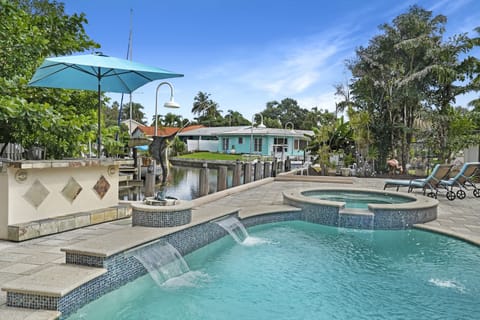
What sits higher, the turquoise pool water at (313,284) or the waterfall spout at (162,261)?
the waterfall spout at (162,261)

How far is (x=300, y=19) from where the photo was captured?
56.3 ft

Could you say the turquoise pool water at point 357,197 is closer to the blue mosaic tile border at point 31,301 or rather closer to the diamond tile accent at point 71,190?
the diamond tile accent at point 71,190

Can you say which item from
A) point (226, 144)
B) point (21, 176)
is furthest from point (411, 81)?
point (226, 144)

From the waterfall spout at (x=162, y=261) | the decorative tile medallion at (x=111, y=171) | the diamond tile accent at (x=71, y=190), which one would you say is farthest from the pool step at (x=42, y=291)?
the decorative tile medallion at (x=111, y=171)

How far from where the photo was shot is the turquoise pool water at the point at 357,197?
9938mm

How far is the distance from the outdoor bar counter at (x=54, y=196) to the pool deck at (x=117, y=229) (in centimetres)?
17

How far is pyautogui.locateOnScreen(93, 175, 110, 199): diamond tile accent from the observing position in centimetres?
660

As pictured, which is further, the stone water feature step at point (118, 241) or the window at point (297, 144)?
the window at point (297, 144)

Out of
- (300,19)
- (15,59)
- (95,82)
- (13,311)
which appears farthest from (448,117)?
(13,311)

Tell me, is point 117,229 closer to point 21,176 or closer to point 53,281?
point 21,176

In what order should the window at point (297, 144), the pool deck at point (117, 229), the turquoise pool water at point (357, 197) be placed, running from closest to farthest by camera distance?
the pool deck at point (117, 229) < the turquoise pool water at point (357, 197) < the window at point (297, 144)

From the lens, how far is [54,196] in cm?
573

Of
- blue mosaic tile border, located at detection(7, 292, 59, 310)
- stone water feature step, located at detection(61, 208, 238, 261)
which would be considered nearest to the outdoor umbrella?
stone water feature step, located at detection(61, 208, 238, 261)

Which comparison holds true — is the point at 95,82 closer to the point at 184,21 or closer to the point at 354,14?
the point at 184,21
